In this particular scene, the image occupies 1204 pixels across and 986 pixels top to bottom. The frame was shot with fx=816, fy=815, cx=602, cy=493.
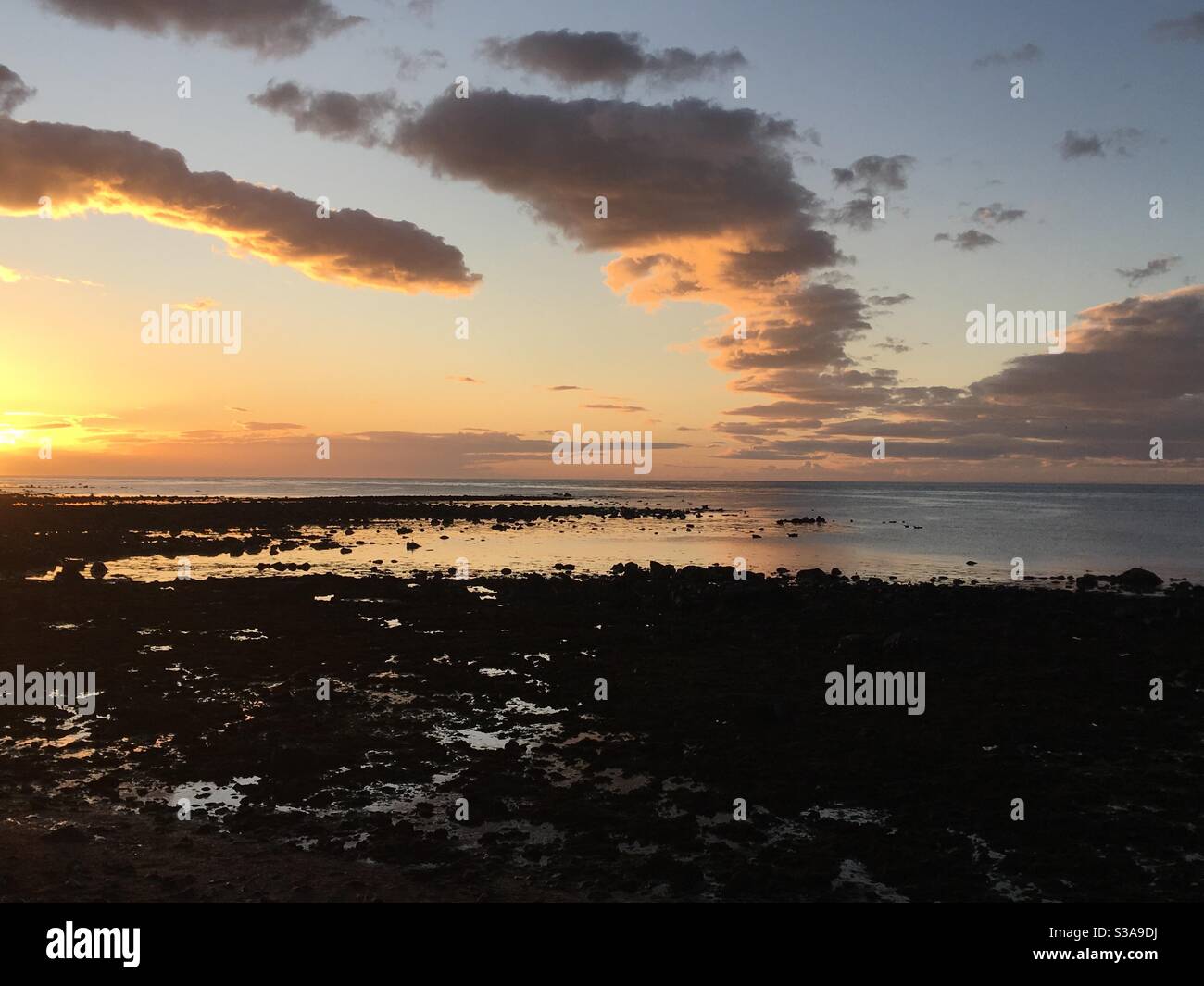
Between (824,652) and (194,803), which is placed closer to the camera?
(194,803)

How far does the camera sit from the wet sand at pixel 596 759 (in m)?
9.68

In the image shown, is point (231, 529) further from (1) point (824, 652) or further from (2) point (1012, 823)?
(2) point (1012, 823)

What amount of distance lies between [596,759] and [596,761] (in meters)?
0.07

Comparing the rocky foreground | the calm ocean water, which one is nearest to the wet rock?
the calm ocean water

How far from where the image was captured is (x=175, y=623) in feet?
82.5

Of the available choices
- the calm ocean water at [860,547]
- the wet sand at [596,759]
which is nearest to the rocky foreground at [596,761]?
the wet sand at [596,759]

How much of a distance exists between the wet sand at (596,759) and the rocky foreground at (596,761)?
0.06m

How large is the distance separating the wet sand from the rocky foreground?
58mm

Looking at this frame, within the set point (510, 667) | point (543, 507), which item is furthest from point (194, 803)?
point (543, 507)

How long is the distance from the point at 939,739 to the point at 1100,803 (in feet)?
9.92

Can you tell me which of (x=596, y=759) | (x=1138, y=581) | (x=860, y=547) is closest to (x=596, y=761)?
(x=596, y=759)

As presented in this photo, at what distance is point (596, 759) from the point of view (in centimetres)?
1375

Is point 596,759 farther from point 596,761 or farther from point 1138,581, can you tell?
point 1138,581
